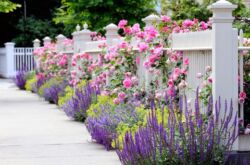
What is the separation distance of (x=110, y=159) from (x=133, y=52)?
3817mm

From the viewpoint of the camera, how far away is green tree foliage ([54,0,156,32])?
29.5m

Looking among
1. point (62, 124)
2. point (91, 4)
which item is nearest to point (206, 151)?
point (62, 124)

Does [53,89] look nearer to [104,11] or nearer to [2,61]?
[104,11]

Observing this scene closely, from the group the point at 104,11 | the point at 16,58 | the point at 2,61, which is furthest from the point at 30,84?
the point at 2,61

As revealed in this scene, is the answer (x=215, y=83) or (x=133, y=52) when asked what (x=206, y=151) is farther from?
(x=133, y=52)

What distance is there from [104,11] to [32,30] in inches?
571

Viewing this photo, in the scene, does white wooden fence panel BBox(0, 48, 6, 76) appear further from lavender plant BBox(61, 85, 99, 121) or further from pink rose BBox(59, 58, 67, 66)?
lavender plant BBox(61, 85, 99, 121)

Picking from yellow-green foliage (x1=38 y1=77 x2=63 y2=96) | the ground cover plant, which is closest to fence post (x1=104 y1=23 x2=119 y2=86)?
the ground cover plant

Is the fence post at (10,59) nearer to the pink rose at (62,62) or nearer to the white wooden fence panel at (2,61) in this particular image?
the white wooden fence panel at (2,61)

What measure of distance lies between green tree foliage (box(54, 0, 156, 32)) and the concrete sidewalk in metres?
12.1

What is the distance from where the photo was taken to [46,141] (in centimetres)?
1145

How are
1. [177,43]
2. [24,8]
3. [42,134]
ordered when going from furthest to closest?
[24,8]
[42,134]
[177,43]

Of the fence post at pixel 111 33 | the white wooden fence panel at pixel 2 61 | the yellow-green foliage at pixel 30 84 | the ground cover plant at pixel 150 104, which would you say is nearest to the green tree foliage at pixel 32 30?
the white wooden fence panel at pixel 2 61

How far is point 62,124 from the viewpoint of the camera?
1412 centimetres
